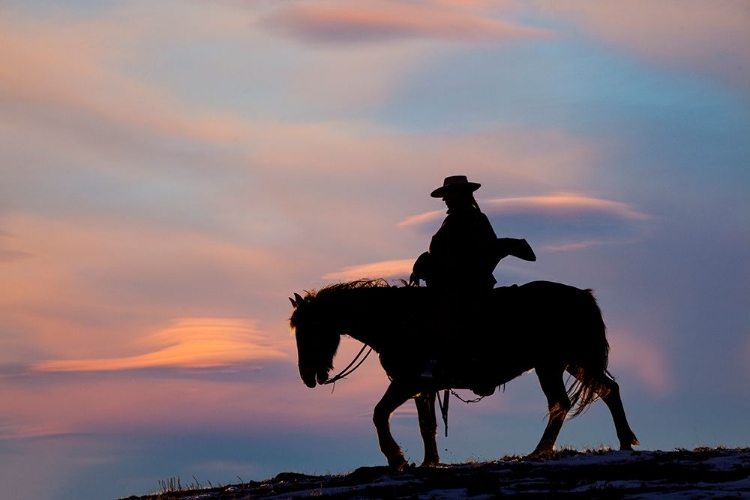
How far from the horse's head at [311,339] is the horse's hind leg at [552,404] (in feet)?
10.6

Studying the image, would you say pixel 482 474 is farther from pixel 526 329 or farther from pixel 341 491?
pixel 526 329

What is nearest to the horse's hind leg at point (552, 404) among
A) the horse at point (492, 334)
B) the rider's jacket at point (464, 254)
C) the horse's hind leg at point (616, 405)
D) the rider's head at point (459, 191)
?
the horse at point (492, 334)

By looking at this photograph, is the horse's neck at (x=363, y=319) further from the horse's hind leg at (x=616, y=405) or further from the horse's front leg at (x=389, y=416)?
the horse's hind leg at (x=616, y=405)

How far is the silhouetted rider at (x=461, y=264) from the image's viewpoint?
52.8 feet

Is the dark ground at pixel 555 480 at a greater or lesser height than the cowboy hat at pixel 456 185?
lesser

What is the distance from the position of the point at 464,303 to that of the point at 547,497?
5.46 meters

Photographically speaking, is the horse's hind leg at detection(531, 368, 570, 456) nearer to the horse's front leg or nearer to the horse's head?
the horse's front leg

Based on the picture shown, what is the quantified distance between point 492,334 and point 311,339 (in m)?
2.79

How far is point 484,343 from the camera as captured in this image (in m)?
16.3

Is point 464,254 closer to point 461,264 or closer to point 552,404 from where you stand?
point 461,264

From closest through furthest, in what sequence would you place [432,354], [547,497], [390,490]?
1. [547,497]
2. [390,490]
3. [432,354]

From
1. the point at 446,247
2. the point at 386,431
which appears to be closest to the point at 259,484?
the point at 386,431

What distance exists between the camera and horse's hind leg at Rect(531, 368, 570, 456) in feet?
51.2

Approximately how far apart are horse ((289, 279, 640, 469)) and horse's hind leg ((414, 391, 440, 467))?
2 cm
